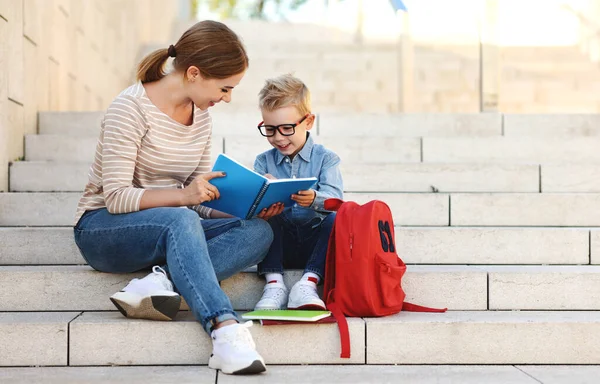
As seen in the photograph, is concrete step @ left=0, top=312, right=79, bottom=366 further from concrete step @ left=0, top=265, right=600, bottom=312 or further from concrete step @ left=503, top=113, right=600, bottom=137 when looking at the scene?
concrete step @ left=503, top=113, right=600, bottom=137

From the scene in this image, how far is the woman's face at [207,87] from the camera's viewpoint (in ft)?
9.09

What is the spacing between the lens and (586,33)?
26.7 ft

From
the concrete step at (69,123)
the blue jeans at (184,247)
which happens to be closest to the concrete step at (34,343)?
the blue jeans at (184,247)

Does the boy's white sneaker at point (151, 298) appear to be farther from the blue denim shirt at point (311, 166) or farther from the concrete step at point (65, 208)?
the concrete step at point (65, 208)

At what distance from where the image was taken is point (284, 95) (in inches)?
123

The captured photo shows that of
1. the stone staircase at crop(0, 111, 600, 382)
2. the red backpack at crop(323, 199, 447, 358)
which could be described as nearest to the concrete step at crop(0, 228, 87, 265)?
the stone staircase at crop(0, 111, 600, 382)

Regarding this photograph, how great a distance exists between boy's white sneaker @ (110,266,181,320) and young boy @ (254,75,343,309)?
0.41 metres

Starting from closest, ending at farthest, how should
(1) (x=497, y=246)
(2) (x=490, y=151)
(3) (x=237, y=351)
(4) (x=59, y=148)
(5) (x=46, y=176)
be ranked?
(3) (x=237, y=351)
(1) (x=497, y=246)
(5) (x=46, y=176)
(4) (x=59, y=148)
(2) (x=490, y=151)

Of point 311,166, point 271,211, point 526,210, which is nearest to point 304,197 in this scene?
point 271,211

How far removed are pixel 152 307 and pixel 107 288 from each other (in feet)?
1.33

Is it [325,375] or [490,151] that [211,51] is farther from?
[490,151]

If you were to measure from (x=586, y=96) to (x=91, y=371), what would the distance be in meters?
6.32

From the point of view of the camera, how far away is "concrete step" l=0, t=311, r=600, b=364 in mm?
2695

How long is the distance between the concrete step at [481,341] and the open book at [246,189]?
0.58 m
